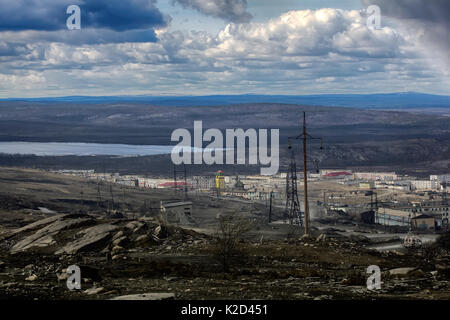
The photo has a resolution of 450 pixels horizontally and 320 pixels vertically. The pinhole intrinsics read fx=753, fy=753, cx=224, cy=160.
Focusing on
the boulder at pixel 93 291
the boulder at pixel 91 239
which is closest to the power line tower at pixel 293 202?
the boulder at pixel 91 239

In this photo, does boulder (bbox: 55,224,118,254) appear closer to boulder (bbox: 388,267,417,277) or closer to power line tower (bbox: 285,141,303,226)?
boulder (bbox: 388,267,417,277)

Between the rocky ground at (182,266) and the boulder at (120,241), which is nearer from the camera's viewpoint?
the rocky ground at (182,266)

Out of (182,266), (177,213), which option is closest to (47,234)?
(182,266)

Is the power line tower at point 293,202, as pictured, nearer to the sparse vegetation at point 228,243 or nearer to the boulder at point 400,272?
the sparse vegetation at point 228,243

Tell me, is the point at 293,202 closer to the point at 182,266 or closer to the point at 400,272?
the point at 182,266

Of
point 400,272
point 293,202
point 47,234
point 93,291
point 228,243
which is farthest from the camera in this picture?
point 293,202

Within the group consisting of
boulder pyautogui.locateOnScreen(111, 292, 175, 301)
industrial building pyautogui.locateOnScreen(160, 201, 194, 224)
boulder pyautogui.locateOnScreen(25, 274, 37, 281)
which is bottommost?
industrial building pyautogui.locateOnScreen(160, 201, 194, 224)

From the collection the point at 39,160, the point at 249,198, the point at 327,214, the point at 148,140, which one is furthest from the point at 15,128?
the point at 327,214

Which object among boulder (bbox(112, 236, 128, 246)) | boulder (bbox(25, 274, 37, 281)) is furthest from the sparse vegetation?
boulder (bbox(25, 274, 37, 281))

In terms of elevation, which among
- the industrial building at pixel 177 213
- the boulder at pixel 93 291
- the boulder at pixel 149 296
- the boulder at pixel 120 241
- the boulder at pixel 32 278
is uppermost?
the boulder at pixel 149 296
